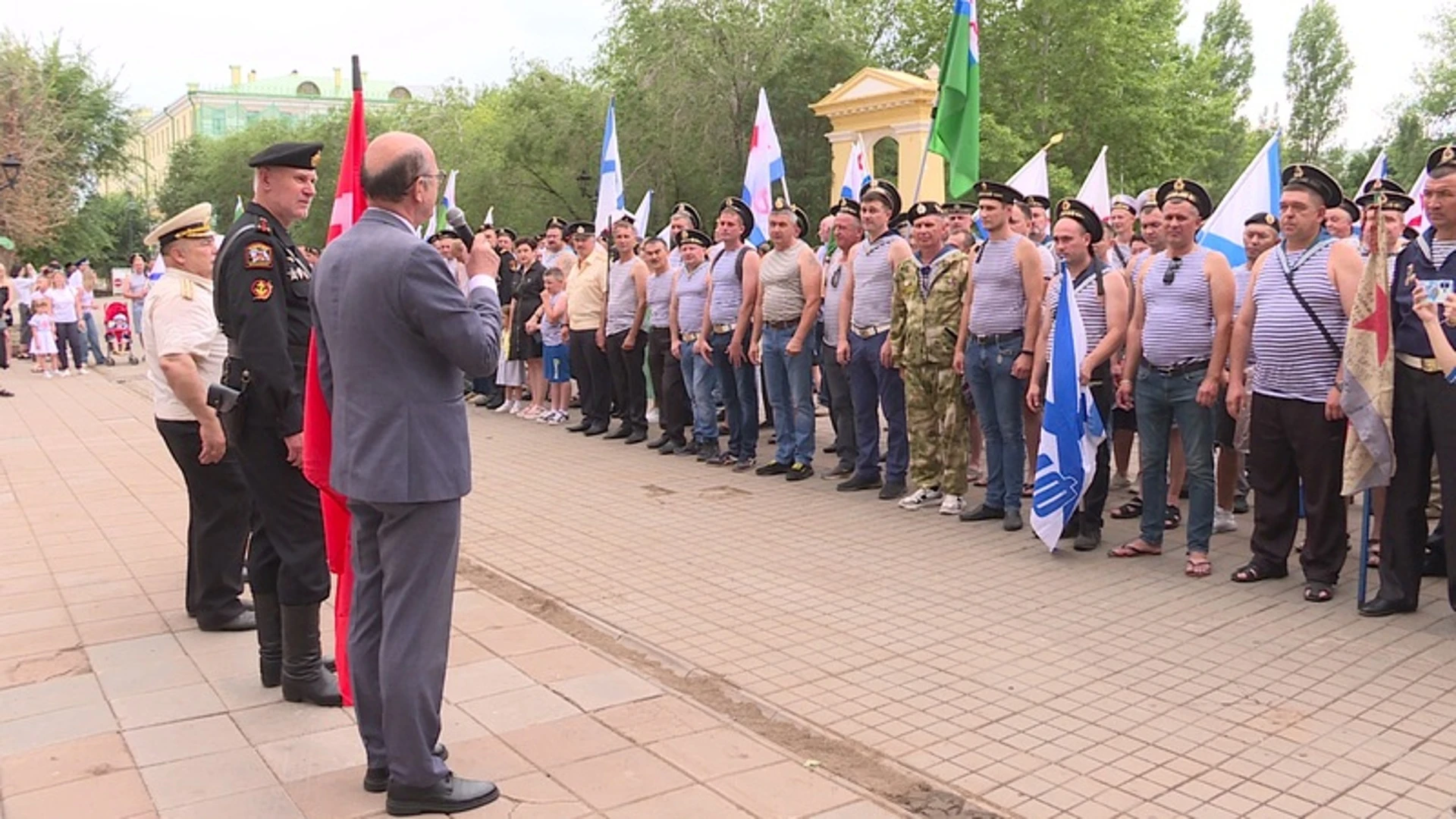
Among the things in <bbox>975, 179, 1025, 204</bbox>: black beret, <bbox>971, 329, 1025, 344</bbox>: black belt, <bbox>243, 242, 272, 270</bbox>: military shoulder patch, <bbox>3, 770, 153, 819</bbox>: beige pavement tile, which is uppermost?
<bbox>975, 179, 1025, 204</bbox>: black beret

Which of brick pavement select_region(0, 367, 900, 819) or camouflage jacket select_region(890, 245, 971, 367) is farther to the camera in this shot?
camouflage jacket select_region(890, 245, 971, 367)

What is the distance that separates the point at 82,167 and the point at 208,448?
1651 inches

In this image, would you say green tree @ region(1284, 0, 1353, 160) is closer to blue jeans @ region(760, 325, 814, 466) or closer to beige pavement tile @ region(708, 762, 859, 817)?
blue jeans @ region(760, 325, 814, 466)

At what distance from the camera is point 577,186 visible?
124 feet

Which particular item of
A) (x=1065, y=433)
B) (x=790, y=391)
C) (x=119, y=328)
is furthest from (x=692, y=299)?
(x=119, y=328)

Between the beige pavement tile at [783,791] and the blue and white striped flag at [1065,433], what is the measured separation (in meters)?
3.39

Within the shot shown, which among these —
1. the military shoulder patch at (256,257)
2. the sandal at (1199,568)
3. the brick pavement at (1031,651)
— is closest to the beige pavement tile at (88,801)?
the military shoulder patch at (256,257)

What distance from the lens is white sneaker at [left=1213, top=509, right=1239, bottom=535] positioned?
7.41m

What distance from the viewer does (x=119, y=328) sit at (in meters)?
A: 25.0

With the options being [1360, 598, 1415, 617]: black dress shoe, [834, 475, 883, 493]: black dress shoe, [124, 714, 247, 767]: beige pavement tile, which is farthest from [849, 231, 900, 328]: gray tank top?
[124, 714, 247, 767]: beige pavement tile

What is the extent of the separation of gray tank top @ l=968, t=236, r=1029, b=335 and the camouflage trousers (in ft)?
1.75

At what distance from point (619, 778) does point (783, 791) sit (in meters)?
0.56

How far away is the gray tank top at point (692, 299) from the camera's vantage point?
10.3m

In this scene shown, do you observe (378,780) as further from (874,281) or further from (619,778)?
(874,281)
